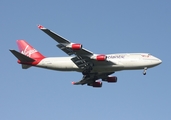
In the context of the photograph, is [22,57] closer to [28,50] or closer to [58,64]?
[28,50]

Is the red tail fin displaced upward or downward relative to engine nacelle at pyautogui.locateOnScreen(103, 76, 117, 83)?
upward

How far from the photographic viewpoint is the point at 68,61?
78.4 meters

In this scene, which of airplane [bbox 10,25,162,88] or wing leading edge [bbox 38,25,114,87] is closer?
wing leading edge [bbox 38,25,114,87]

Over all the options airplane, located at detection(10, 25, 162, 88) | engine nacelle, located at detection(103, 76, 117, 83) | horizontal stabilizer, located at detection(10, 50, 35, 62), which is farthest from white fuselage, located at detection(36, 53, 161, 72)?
horizontal stabilizer, located at detection(10, 50, 35, 62)

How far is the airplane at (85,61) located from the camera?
72.8 meters

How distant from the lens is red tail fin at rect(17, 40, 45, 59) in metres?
82.8

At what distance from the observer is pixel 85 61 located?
76.6 meters

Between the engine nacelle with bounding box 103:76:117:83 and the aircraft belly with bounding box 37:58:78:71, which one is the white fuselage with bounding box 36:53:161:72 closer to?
the aircraft belly with bounding box 37:58:78:71

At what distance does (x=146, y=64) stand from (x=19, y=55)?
22947 mm

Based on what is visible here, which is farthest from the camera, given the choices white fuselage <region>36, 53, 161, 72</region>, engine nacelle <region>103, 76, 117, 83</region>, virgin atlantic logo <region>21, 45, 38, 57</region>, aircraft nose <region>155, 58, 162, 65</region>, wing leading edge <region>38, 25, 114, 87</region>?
virgin atlantic logo <region>21, 45, 38, 57</region>

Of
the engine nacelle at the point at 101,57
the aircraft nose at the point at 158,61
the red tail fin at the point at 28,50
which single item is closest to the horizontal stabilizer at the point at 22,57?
the red tail fin at the point at 28,50

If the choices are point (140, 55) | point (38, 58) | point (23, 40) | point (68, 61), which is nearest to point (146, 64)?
point (140, 55)

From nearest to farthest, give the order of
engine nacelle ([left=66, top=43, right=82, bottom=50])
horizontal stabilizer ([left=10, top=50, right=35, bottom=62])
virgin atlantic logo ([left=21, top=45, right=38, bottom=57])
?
engine nacelle ([left=66, top=43, right=82, bottom=50]), horizontal stabilizer ([left=10, top=50, right=35, bottom=62]), virgin atlantic logo ([left=21, top=45, right=38, bottom=57])

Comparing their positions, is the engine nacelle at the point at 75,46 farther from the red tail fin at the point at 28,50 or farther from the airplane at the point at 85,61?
the red tail fin at the point at 28,50
